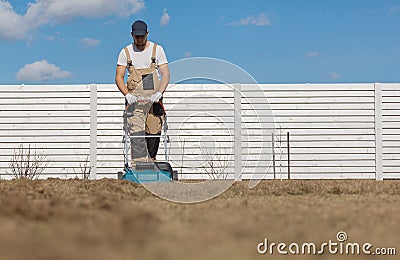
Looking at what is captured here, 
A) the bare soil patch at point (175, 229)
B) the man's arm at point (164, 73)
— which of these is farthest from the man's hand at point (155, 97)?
the bare soil patch at point (175, 229)

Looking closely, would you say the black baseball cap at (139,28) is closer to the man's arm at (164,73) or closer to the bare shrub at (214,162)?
the man's arm at (164,73)

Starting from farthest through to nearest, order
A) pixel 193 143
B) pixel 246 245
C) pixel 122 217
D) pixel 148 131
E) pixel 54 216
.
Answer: pixel 193 143
pixel 148 131
pixel 54 216
pixel 122 217
pixel 246 245

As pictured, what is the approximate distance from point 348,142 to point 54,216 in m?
10.2

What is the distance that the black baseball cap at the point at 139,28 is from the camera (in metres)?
6.05

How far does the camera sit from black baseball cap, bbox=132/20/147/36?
605 cm

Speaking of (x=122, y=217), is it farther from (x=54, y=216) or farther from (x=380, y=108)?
(x=380, y=108)

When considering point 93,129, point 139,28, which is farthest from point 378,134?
point 139,28

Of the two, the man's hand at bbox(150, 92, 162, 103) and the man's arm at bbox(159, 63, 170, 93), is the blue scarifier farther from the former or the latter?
the man's arm at bbox(159, 63, 170, 93)

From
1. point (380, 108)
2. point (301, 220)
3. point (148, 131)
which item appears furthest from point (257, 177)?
point (301, 220)

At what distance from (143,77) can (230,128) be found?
5.73 m

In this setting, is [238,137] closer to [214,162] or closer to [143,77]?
[214,162]

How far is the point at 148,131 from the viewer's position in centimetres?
646

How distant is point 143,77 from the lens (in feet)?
20.6

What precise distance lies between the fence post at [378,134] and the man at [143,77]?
666cm
